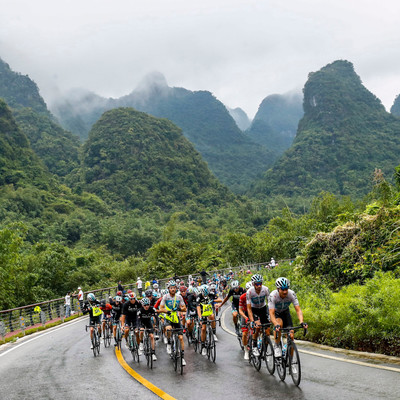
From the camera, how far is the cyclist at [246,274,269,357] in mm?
8398

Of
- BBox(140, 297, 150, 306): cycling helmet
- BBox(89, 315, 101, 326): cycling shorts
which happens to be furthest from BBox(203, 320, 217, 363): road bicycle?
BBox(89, 315, 101, 326): cycling shorts

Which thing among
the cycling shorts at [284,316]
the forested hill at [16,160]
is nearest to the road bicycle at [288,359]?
the cycling shorts at [284,316]

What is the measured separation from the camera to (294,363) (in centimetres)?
673

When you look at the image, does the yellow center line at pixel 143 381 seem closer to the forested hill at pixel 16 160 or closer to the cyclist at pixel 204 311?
the cyclist at pixel 204 311

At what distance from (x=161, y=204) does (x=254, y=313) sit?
301 feet

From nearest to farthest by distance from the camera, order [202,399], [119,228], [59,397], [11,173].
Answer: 1. [202,399]
2. [59,397]
3. [119,228]
4. [11,173]

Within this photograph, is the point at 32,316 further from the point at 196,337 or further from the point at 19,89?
the point at 19,89

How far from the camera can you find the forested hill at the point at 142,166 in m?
100

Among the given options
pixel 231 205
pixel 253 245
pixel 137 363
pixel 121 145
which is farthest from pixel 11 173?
pixel 137 363

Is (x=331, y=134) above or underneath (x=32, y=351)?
above

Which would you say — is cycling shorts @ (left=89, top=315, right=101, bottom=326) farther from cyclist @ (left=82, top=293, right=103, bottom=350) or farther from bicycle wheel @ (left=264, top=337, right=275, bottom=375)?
bicycle wheel @ (left=264, top=337, right=275, bottom=375)

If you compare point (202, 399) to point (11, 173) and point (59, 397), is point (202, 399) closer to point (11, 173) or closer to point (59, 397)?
point (59, 397)

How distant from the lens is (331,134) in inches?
5463

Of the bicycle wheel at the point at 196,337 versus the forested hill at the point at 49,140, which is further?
the forested hill at the point at 49,140
